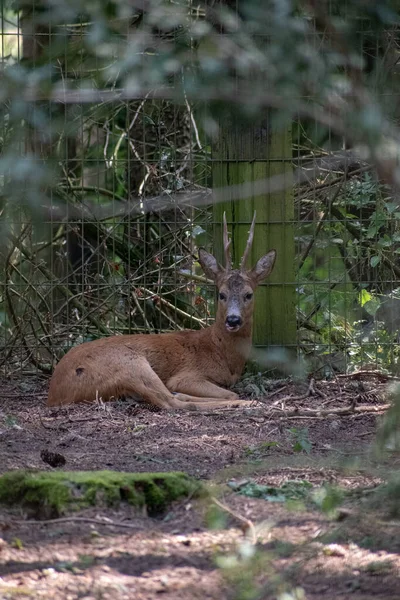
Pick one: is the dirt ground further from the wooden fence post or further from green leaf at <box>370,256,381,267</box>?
green leaf at <box>370,256,381,267</box>

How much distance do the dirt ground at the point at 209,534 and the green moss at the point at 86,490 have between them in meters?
0.05

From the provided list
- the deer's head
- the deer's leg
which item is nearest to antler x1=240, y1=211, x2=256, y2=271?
the deer's head

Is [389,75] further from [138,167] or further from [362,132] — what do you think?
[138,167]

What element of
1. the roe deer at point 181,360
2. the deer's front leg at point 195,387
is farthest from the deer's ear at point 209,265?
the deer's front leg at point 195,387

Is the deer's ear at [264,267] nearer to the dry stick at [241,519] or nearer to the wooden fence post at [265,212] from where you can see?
the wooden fence post at [265,212]

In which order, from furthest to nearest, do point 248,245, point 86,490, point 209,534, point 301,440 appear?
point 248,245
point 301,440
point 86,490
point 209,534

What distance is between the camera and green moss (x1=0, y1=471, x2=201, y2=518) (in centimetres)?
372

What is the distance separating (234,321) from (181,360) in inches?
23.2

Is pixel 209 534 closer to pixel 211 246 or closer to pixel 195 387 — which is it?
pixel 195 387

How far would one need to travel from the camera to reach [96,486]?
12.4ft

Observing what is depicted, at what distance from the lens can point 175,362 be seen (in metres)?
7.96

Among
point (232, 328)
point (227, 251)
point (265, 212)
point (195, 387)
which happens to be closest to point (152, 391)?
point (195, 387)

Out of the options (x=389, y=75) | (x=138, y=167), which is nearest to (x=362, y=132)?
(x=389, y=75)

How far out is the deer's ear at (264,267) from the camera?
7664mm
